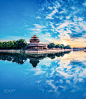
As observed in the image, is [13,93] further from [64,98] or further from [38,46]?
[38,46]

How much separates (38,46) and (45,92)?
42.7 m

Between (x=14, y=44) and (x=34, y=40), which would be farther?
(x=34, y=40)

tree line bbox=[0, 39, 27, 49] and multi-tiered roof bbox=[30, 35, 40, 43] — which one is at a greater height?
multi-tiered roof bbox=[30, 35, 40, 43]

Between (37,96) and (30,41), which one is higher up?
(30,41)

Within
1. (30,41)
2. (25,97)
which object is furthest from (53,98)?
(30,41)

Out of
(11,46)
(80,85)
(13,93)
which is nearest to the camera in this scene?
(13,93)

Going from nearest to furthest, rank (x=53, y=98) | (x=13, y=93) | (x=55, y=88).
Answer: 1. (x=53, y=98)
2. (x=13, y=93)
3. (x=55, y=88)

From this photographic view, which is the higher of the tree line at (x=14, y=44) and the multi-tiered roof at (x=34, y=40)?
the multi-tiered roof at (x=34, y=40)

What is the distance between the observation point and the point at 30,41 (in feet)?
169

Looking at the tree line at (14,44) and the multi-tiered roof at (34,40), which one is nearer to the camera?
the tree line at (14,44)

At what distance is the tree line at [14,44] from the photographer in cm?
4441

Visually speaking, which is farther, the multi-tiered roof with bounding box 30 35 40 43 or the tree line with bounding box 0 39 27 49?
the multi-tiered roof with bounding box 30 35 40 43

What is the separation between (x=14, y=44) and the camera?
148 feet

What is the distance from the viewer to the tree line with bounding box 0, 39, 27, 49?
4441cm
